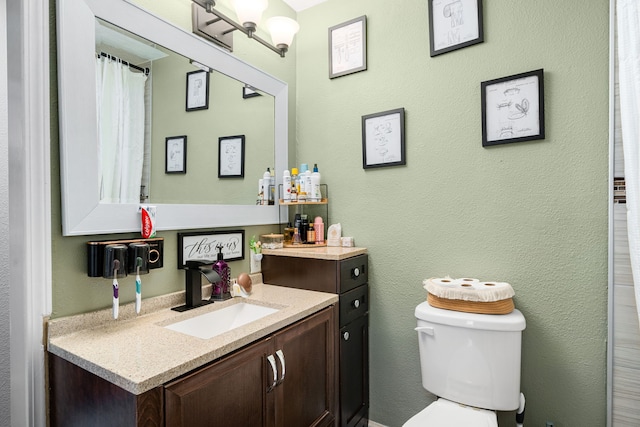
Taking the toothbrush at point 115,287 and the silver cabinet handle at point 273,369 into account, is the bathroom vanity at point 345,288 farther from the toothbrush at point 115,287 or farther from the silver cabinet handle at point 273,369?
the toothbrush at point 115,287

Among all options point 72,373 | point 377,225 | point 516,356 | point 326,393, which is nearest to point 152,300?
point 72,373

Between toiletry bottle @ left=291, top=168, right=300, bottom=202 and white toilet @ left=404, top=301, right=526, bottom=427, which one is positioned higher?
toiletry bottle @ left=291, top=168, right=300, bottom=202

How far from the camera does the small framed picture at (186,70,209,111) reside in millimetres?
1507

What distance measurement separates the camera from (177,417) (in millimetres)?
860

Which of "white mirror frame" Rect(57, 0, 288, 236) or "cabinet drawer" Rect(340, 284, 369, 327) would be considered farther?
"cabinet drawer" Rect(340, 284, 369, 327)

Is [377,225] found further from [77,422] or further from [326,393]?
[77,422]

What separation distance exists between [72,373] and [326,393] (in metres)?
1.00

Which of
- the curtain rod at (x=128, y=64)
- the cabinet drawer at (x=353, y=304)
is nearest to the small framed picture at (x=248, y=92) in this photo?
the curtain rod at (x=128, y=64)

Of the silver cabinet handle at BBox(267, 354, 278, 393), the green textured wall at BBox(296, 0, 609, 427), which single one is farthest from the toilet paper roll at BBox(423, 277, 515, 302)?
the silver cabinet handle at BBox(267, 354, 278, 393)

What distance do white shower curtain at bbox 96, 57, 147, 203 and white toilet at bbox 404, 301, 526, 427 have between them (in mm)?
1378

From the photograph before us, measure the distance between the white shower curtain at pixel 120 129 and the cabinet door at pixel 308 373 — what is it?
32.5 inches

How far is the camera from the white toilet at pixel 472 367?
130 cm

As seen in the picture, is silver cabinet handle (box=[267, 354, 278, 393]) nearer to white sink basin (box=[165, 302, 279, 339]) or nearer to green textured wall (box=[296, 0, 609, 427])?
white sink basin (box=[165, 302, 279, 339])

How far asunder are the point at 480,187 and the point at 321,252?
851 mm
